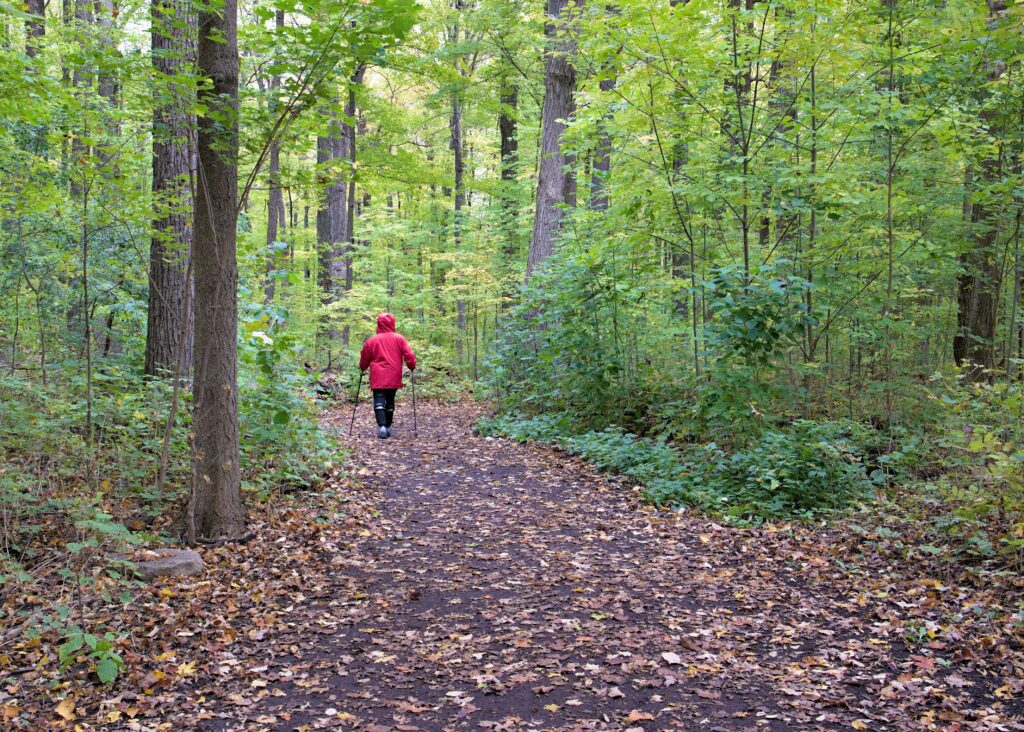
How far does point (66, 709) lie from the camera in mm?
3369

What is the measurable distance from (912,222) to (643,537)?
736cm

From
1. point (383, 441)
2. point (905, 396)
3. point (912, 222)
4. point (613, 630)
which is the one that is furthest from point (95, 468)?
point (912, 222)

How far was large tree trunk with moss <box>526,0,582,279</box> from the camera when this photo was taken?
12906mm

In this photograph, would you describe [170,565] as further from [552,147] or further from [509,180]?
[509,180]

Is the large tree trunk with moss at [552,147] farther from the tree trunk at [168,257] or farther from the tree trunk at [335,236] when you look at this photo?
the tree trunk at [168,257]

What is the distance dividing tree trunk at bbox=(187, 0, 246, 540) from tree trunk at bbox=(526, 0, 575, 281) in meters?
7.81

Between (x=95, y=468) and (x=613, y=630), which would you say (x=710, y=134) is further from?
(x=95, y=468)

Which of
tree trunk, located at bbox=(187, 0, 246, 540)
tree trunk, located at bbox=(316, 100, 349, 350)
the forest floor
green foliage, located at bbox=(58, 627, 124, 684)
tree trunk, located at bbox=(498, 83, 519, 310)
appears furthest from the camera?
tree trunk, located at bbox=(498, 83, 519, 310)

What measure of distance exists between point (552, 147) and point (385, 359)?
5.56 meters

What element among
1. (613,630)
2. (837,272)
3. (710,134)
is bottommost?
(613,630)

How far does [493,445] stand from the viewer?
1042 centimetres

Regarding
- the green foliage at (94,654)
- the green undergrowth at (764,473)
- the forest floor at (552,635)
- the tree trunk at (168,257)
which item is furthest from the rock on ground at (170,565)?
the green undergrowth at (764,473)

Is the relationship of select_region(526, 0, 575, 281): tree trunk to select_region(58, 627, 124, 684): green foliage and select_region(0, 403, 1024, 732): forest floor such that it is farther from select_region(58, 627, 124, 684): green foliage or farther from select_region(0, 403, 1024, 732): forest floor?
select_region(58, 627, 124, 684): green foliage

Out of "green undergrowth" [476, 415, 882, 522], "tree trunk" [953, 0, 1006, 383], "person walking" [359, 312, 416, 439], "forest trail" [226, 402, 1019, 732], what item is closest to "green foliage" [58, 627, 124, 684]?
"forest trail" [226, 402, 1019, 732]
